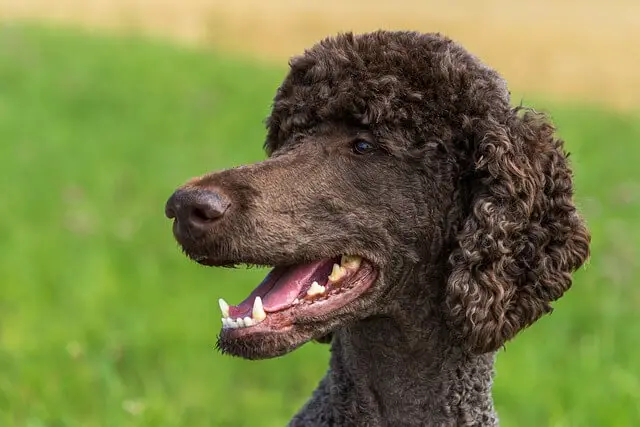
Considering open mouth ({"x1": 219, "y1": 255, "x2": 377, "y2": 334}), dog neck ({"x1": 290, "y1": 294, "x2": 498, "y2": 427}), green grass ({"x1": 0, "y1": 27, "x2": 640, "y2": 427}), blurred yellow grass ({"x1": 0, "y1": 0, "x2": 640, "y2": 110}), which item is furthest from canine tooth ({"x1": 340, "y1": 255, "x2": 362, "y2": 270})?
blurred yellow grass ({"x1": 0, "y1": 0, "x2": 640, "y2": 110})

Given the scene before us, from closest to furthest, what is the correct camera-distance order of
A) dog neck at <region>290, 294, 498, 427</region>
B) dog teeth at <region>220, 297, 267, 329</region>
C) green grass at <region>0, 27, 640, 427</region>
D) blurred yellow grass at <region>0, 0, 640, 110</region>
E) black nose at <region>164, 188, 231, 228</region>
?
1. black nose at <region>164, 188, 231, 228</region>
2. dog teeth at <region>220, 297, 267, 329</region>
3. dog neck at <region>290, 294, 498, 427</region>
4. green grass at <region>0, 27, 640, 427</region>
5. blurred yellow grass at <region>0, 0, 640, 110</region>

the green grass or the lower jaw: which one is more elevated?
the green grass

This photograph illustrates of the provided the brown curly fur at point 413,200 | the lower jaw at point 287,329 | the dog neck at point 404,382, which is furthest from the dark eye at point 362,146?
the dog neck at point 404,382

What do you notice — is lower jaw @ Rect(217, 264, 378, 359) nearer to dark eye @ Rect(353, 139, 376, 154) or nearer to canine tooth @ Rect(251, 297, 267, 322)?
canine tooth @ Rect(251, 297, 267, 322)

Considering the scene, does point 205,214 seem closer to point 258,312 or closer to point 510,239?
point 258,312

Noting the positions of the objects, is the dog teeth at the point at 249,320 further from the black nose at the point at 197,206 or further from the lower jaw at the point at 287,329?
the black nose at the point at 197,206

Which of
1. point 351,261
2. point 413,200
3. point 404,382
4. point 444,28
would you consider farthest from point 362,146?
point 444,28

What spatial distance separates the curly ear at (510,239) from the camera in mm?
Result: 2262

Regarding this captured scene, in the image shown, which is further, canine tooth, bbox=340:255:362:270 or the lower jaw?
canine tooth, bbox=340:255:362:270

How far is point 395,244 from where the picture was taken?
239cm

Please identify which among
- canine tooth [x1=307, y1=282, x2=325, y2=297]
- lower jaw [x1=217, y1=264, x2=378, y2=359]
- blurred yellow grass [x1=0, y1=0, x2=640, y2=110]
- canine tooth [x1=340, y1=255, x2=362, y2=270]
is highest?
blurred yellow grass [x1=0, y1=0, x2=640, y2=110]

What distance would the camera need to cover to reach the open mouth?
221cm

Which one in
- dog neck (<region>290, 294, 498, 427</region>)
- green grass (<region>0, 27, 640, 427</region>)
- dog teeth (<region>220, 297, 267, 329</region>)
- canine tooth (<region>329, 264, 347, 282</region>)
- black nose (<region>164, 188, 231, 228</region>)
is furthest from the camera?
green grass (<region>0, 27, 640, 427</region>)

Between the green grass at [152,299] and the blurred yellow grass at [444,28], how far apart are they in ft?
19.3
